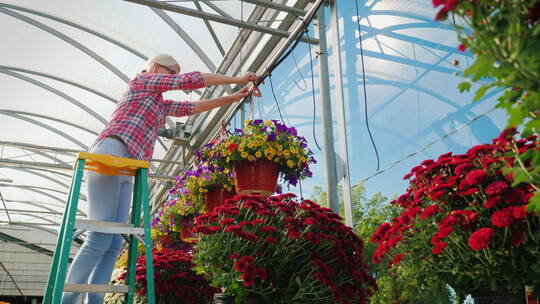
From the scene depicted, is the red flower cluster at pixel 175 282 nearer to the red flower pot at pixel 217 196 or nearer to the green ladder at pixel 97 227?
the red flower pot at pixel 217 196

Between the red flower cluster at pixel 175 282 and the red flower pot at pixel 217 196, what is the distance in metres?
0.49

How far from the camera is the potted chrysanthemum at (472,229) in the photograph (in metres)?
1.22

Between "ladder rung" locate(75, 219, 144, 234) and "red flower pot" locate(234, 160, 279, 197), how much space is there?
0.84 meters

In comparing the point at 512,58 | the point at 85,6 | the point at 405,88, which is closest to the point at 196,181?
the point at 405,88

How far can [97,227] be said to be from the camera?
73.7 inches

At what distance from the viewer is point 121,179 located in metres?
2.15

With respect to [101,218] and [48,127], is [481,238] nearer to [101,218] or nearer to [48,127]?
[101,218]

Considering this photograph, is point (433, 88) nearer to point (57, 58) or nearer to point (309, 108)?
point (309, 108)

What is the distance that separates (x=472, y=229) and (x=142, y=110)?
1609 millimetres

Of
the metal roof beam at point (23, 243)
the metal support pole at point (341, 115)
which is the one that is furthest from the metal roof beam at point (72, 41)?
the metal roof beam at point (23, 243)

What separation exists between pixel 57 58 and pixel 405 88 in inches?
229

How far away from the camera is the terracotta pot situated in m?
1.31

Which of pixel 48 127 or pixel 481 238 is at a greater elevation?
pixel 48 127

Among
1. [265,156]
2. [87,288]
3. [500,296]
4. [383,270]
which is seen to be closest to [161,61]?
[265,156]
